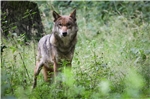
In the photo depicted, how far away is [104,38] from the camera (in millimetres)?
9969

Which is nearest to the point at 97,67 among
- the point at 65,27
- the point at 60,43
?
the point at 65,27

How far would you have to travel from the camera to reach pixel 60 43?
6414 mm

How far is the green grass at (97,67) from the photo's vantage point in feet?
10.6

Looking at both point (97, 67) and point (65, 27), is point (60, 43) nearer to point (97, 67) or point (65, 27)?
point (65, 27)

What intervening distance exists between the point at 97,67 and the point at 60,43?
1596 millimetres

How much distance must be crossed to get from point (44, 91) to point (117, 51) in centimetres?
386

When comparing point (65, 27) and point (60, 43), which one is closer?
point (65, 27)

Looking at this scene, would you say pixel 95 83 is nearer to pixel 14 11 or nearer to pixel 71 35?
pixel 71 35

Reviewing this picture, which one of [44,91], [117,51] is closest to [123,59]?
[117,51]

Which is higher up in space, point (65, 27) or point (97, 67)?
point (65, 27)

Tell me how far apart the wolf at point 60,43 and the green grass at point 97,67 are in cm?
29

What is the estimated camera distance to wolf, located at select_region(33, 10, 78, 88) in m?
6.22

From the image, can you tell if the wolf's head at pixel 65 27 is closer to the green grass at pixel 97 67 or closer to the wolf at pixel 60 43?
the wolf at pixel 60 43

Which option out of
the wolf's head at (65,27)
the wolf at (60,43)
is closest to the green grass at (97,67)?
the wolf at (60,43)
